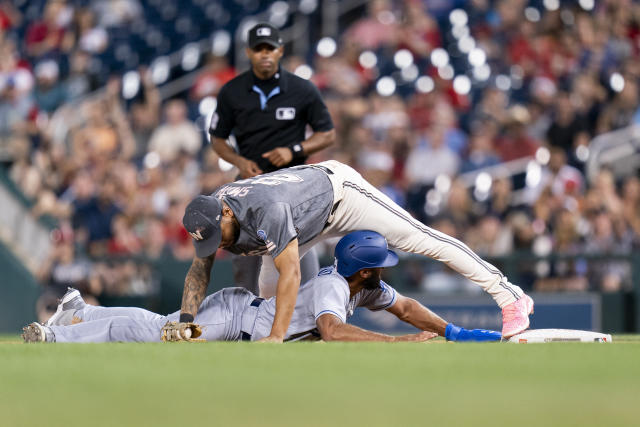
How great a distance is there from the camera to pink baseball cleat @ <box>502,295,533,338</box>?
6883mm

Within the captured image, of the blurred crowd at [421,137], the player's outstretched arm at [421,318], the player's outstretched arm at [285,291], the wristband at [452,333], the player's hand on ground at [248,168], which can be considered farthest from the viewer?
the blurred crowd at [421,137]

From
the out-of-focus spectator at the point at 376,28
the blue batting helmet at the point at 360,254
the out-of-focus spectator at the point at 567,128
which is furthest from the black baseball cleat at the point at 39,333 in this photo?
the out-of-focus spectator at the point at 376,28

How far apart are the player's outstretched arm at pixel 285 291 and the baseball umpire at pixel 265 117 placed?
67.7 inches

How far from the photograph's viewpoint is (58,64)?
54.6 ft

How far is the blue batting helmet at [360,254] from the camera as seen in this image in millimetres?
6672

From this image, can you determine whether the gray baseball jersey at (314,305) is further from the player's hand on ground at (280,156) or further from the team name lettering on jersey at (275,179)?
the player's hand on ground at (280,156)

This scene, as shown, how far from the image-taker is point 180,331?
20.9 feet

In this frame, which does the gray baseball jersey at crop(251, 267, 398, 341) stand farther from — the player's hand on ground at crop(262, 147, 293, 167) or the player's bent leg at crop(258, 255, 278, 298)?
the player's hand on ground at crop(262, 147, 293, 167)

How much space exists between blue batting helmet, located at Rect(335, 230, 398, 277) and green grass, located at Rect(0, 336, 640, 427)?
0.87 m

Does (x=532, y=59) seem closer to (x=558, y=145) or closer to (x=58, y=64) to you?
(x=558, y=145)

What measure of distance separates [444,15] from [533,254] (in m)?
5.41

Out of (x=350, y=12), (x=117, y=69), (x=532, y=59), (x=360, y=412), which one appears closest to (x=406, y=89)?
(x=532, y=59)

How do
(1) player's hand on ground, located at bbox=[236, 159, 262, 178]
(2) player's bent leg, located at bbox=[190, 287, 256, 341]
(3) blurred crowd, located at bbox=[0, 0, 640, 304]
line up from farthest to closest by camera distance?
(3) blurred crowd, located at bbox=[0, 0, 640, 304], (1) player's hand on ground, located at bbox=[236, 159, 262, 178], (2) player's bent leg, located at bbox=[190, 287, 256, 341]

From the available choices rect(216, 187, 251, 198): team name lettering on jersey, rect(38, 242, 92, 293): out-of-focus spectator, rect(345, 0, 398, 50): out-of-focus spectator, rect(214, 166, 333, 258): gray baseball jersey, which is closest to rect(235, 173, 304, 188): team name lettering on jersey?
rect(214, 166, 333, 258): gray baseball jersey
